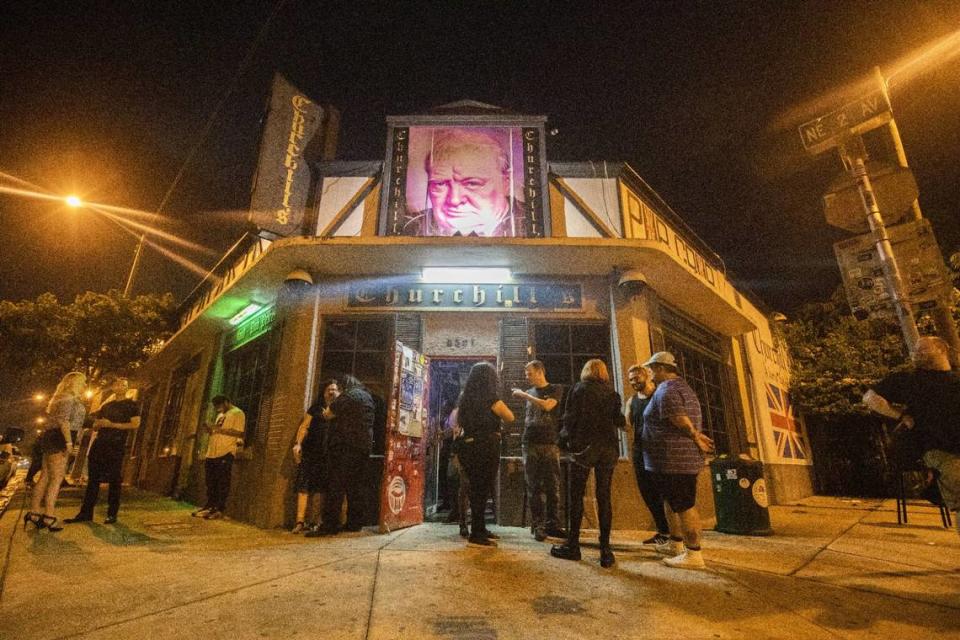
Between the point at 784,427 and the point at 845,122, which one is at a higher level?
the point at 845,122

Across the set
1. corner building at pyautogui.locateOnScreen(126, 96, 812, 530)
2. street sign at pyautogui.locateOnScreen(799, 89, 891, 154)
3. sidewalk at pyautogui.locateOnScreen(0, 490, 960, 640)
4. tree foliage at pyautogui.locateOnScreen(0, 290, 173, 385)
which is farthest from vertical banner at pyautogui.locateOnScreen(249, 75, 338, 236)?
tree foliage at pyautogui.locateOnScreen(0, 290, 173, 385)

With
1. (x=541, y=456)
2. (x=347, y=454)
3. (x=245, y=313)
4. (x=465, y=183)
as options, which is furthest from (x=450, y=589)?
(x=245, y=313)

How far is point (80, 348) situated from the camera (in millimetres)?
13773

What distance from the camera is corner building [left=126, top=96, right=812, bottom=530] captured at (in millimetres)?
6016

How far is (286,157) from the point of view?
716 centimetres

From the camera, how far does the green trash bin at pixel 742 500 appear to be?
5254 mm

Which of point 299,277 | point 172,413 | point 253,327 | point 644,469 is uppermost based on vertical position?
point 299,277

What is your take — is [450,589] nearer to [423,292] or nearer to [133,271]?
[423,292]

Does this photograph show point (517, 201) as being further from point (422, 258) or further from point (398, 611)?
point (398, 611)

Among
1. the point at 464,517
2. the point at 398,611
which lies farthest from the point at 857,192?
the point at 398,611

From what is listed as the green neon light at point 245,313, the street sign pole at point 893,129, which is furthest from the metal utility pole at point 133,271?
the street sign pole at point 893,129

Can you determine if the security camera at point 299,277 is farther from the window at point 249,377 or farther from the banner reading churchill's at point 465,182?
the banner reading churchill's at point 465,182

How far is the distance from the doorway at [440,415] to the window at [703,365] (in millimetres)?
3607

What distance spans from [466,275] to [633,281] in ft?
8.51
